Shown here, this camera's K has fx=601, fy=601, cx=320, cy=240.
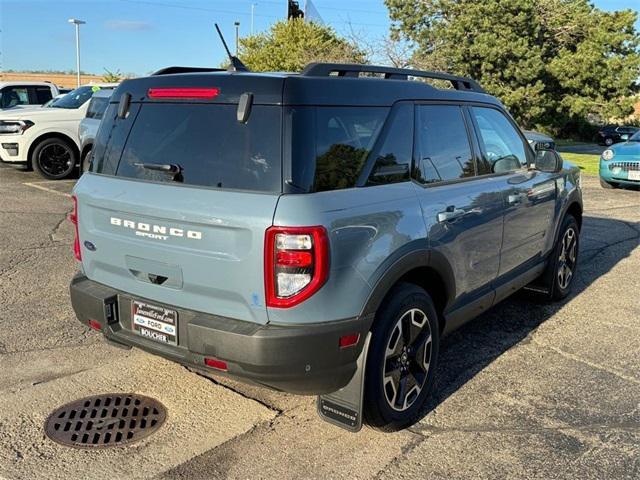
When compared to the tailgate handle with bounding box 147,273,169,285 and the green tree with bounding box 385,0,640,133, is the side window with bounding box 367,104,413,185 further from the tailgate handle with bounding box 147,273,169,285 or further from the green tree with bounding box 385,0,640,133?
the green tree with bounding box 385,0,640,133

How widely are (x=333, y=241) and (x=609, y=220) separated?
846 cm

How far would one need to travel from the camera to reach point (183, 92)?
303cm

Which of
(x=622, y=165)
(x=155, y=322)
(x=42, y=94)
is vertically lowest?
(x=155, y=322)

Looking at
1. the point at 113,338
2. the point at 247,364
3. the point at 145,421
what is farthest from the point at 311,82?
the point at 145,421

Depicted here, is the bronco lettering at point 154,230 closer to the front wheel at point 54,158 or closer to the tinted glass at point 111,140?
the tinted glass at point 111,140

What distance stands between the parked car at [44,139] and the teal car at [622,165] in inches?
444

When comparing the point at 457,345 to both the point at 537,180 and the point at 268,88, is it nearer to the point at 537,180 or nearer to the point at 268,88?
the point at 537,180

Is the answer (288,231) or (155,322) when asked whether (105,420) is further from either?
(288,231)

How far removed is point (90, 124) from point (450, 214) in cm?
956

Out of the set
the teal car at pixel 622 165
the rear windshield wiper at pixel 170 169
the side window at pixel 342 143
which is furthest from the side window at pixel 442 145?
the teal car at pixel 622 165

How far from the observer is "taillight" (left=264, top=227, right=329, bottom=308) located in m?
2.58

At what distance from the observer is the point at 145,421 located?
335cm

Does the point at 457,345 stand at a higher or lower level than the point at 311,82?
lower

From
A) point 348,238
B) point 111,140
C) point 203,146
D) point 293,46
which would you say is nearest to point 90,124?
point 111,140
